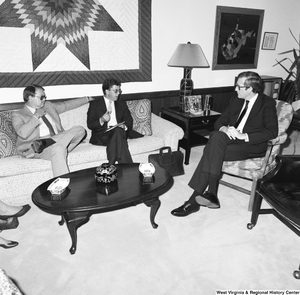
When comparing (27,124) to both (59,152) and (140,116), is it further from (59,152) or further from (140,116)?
(140,116)

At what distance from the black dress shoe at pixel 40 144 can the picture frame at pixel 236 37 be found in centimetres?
302

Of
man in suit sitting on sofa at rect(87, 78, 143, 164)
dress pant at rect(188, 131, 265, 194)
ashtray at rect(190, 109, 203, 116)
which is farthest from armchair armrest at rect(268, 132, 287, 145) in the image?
man in suit sitting on sofa at rect(87, 78, 143, 164)

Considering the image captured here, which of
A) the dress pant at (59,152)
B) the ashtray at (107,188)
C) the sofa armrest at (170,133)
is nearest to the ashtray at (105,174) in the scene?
the ashtray at (107,188)

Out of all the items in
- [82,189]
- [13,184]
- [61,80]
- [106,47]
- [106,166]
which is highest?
[106,47]

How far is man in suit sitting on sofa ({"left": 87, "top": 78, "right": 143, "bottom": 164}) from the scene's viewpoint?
3.26 m

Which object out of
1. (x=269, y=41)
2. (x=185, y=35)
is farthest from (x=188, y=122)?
(x=269, y=41)

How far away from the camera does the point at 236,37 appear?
4688mm

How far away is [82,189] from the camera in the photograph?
7.66ft

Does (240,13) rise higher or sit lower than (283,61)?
higher

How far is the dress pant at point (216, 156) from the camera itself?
2.77 m

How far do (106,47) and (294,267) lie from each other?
332cm

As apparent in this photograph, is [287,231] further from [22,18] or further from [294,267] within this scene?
[22,18]

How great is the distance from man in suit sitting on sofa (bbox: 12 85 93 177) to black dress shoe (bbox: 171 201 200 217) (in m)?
1.24

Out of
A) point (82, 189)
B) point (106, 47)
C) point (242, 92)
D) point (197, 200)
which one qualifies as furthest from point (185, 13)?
point (82, 189)
